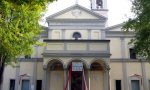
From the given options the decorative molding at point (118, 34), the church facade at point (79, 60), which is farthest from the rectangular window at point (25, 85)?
the decorative molding at point (118, 34)

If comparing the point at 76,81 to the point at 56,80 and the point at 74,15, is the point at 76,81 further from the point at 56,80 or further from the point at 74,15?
the point at 74,15

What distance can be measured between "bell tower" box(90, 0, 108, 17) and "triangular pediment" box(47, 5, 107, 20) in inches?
113

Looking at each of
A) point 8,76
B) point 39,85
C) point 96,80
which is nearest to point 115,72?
point 96,80

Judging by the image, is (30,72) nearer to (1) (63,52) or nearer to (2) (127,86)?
(1) (63,52)

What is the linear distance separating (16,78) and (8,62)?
9623 millimetres

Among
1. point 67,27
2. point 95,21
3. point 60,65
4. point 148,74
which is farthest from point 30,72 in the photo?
point 148,74

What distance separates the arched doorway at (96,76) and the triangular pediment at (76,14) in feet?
19.8

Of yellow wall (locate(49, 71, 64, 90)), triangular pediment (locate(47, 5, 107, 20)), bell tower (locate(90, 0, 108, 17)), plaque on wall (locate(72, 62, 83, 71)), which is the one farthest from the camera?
bell tower (locate(90, 0, 108, 17))

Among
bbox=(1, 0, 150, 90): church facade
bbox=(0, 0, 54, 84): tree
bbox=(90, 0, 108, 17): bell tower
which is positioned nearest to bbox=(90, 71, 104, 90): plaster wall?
bbox=(1, 0, 150, 90): church facade

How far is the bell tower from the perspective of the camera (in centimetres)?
3006

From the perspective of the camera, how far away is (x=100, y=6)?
100 feet

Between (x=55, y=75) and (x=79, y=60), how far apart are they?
3168mm

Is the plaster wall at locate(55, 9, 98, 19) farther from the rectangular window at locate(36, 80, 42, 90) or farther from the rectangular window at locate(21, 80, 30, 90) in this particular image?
the rectangular window at locate(21, 80, 30, 90)

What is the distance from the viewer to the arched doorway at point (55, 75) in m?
23.6
